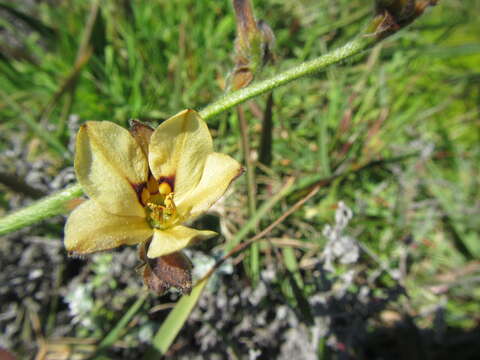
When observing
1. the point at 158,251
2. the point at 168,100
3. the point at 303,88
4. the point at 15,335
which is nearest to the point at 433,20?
the point at 303,88

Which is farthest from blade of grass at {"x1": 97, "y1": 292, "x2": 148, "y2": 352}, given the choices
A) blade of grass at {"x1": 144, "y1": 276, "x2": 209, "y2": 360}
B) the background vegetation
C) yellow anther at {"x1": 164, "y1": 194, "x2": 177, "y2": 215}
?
yellow anther at {"x1": 164, "y1": 194, "x2": 177, "y2": 215}

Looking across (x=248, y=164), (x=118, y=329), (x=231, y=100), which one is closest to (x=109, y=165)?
(x=231, y=100)

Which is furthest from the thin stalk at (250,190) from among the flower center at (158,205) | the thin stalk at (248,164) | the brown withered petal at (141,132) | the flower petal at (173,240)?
the flower petal at (173,240)

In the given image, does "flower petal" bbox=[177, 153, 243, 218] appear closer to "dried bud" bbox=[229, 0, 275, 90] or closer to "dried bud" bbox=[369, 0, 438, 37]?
"dried bud" bbox=[229, 0, 275, 90]

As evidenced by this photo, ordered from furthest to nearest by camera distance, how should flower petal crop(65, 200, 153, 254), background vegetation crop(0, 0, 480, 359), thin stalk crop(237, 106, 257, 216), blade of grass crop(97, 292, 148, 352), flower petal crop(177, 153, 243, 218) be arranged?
background vegetation crop(0, 0, 480, 359) → thin stalk crop(237, 106, 257, 216) → blade of grass crop(97, 292, 148, 352) → flower petal crop(177, 153, 243, 218) → flower petal crop(65, 200, 153, 254)

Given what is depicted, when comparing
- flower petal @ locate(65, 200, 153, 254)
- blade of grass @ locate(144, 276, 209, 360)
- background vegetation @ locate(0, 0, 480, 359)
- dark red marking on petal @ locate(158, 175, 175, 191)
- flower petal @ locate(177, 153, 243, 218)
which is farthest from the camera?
background vegetation @ locate(0, 0, 480, 359)

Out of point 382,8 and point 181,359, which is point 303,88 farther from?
point 181,359

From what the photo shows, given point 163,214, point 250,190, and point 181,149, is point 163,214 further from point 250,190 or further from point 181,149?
point 250,190
